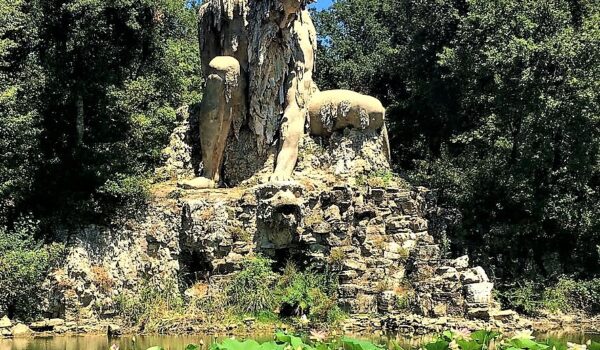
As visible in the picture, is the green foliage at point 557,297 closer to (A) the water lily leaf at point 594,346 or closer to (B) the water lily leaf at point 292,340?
(A) the water lily leaf at point 594,346

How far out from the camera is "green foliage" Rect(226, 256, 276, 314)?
1584cm

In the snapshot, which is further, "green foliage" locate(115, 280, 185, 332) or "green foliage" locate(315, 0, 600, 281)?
"green foliage" locate(315, 0, 600, 281)

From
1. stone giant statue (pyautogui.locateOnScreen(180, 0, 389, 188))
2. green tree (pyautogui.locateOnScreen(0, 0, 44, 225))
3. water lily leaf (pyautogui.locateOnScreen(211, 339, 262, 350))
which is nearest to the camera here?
water lily leaf (pyautogui.locateOnScreen(211, 339, 262, 350))

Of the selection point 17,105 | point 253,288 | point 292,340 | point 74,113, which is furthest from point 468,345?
point 74,113

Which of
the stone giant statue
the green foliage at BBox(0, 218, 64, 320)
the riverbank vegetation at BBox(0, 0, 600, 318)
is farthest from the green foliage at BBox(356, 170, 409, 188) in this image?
the green foliage at BBox(0, 218, 64, 320)

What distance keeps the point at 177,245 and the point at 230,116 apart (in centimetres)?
299

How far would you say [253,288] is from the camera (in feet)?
52.6

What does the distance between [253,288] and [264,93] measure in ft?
14.7

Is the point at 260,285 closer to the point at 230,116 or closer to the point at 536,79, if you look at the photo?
the point at 230,116

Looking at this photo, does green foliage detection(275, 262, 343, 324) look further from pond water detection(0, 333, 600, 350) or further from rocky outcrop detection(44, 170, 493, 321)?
pond water detection(0, 333, 600, 350)

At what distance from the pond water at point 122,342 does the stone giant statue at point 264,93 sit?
4.36m

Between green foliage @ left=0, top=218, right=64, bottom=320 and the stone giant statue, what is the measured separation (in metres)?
3.31

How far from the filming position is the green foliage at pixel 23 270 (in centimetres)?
1562

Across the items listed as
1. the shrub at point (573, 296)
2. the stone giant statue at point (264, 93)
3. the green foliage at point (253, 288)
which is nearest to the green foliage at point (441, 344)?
the green foliage at point (253, 288)
